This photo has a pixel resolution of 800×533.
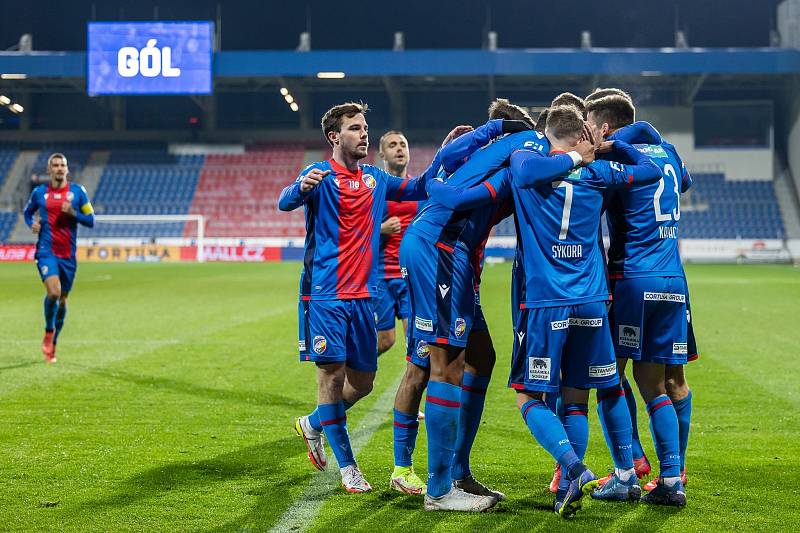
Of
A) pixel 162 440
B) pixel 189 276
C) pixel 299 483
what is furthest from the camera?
pixel 189 276

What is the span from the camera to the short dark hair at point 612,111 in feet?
16.5

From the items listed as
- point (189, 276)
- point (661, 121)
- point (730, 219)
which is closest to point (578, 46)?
point (661, 121)

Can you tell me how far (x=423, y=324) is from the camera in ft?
15.6

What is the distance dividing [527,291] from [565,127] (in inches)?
31.6

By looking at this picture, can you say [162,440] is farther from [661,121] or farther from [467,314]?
[661,121]

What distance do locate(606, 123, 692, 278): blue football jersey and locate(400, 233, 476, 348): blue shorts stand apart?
33.9 inches

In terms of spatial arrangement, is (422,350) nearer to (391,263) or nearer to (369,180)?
(369,180)

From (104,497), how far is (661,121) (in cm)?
4341

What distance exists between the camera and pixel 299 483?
5.17 m

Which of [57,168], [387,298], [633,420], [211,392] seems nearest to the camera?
[633,420]

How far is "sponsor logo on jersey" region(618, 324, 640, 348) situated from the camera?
4.93m

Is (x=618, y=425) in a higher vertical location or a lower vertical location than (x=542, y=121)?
lower

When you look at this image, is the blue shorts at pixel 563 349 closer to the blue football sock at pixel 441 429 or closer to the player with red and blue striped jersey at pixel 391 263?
the blue football sock at pixel 441 429

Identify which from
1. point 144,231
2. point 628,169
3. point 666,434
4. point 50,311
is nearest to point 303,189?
point 628,169
